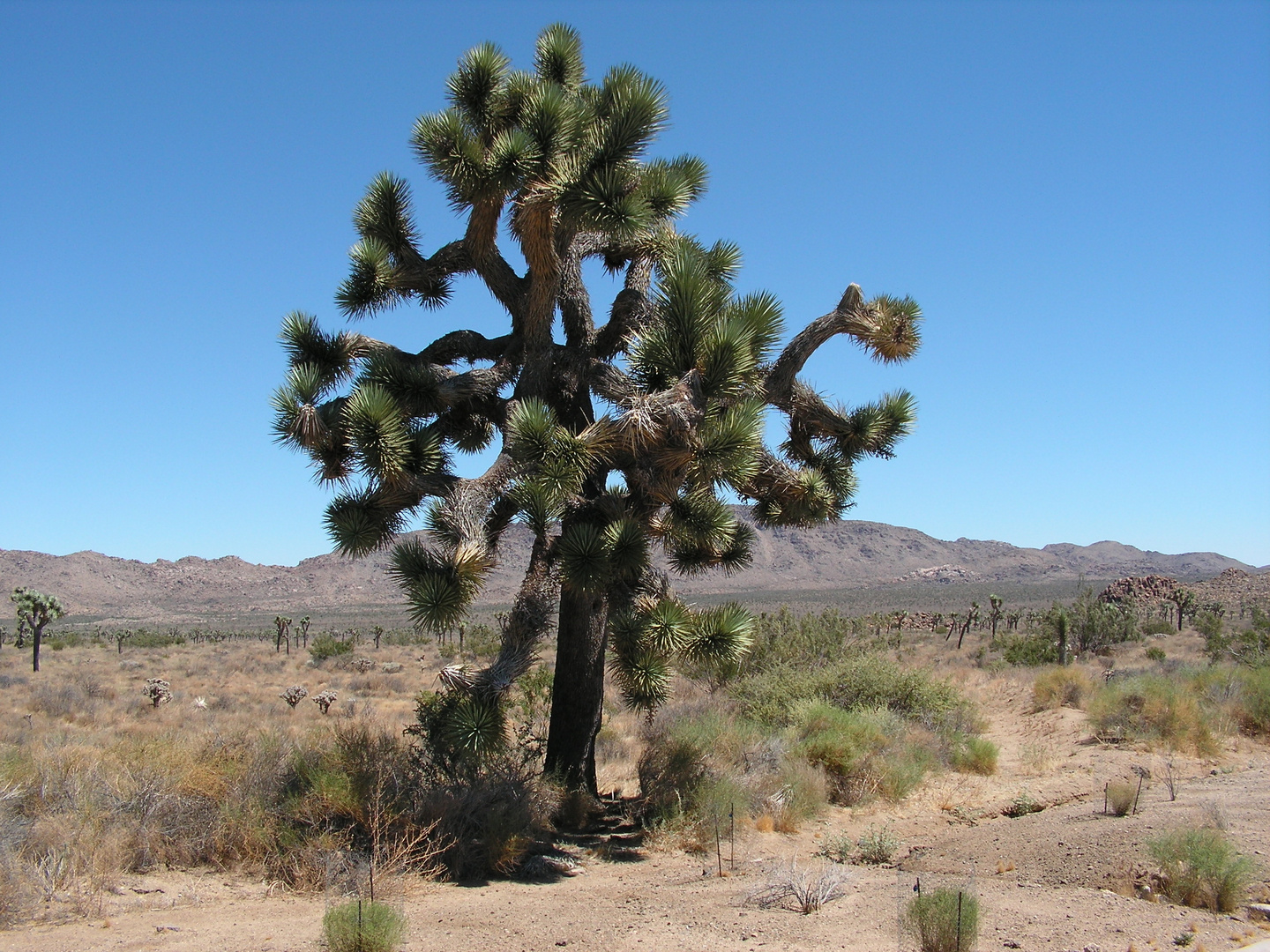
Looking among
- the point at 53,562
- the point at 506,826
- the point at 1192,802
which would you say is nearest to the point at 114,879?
the point at 506,826

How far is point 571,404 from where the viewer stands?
9.02m

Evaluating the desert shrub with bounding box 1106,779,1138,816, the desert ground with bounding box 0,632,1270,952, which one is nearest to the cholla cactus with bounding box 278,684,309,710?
the desert ground with bounding box 0,632,1270,952

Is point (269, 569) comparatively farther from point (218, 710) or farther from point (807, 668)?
point (807, 668)

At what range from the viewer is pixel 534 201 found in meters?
7.54

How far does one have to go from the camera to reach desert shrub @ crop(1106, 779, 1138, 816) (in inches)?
332

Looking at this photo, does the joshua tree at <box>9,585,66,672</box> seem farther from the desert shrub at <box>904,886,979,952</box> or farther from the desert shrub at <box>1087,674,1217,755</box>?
the desert shrub at <box>904,886,979,952</box>

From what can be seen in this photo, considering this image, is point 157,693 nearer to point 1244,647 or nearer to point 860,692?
point 860,692

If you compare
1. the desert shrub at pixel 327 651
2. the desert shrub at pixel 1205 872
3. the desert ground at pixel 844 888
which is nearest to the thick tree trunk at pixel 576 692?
the desert ground at pixel 844 888

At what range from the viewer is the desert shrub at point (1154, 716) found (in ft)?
39.5

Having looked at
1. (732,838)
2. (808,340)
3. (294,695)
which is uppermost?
(808,340)

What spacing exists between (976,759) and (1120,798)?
300 centimetres

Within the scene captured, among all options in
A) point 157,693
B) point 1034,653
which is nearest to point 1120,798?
point 1034,653

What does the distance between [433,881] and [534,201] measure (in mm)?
5724

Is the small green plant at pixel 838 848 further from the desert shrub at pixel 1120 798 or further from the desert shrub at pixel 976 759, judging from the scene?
the desert shrub at pixel 976 759
